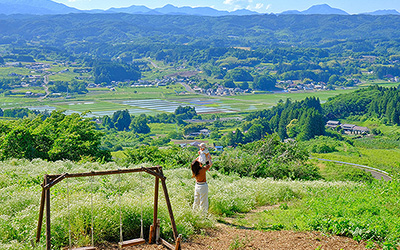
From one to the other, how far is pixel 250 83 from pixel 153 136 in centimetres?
8933

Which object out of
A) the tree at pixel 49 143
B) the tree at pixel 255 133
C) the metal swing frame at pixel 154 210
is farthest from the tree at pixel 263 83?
the metal swing frame at pixel 154 210

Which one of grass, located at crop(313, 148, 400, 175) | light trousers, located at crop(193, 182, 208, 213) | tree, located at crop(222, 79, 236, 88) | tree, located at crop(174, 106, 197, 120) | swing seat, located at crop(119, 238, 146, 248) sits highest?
light trousers, located at crop(193, 182, 208, 213)

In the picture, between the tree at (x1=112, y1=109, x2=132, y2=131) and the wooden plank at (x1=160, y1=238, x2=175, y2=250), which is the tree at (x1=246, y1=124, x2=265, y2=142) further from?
the wooden plank at (x1=160, y1=238, x2=175, y2=250)

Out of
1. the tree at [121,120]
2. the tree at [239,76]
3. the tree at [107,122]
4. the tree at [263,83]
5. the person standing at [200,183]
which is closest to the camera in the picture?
the person standing at [200,183]

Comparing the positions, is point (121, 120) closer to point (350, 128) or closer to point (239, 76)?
point (350, 128)

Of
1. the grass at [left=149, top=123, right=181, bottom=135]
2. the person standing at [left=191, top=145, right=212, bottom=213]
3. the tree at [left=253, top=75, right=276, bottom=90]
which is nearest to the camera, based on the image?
the person standing at [left=191, top=145, right=212, bottom=213]

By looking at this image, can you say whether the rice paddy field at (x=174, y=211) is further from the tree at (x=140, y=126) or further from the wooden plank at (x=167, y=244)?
the tree at (x=140, y=126)

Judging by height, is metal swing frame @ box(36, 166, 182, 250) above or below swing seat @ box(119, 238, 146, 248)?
above

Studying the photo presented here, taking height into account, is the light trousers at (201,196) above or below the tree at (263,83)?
above

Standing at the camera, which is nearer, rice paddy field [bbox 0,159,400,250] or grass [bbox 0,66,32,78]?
rice paddy field [bbox 0,159,400,250]

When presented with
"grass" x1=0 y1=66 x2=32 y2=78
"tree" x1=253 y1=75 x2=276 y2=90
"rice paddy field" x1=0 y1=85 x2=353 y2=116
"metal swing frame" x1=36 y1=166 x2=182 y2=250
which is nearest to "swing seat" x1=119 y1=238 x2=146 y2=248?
"metal swing frame" x1=36 y1=166 x2=182 y2=250

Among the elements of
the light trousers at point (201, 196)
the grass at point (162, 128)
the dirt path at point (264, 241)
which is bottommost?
the grass at point (162, 128)

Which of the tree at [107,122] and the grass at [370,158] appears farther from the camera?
the tree at [107,122]

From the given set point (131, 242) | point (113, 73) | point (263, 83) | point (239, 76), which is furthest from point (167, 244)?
point (113, 73)
